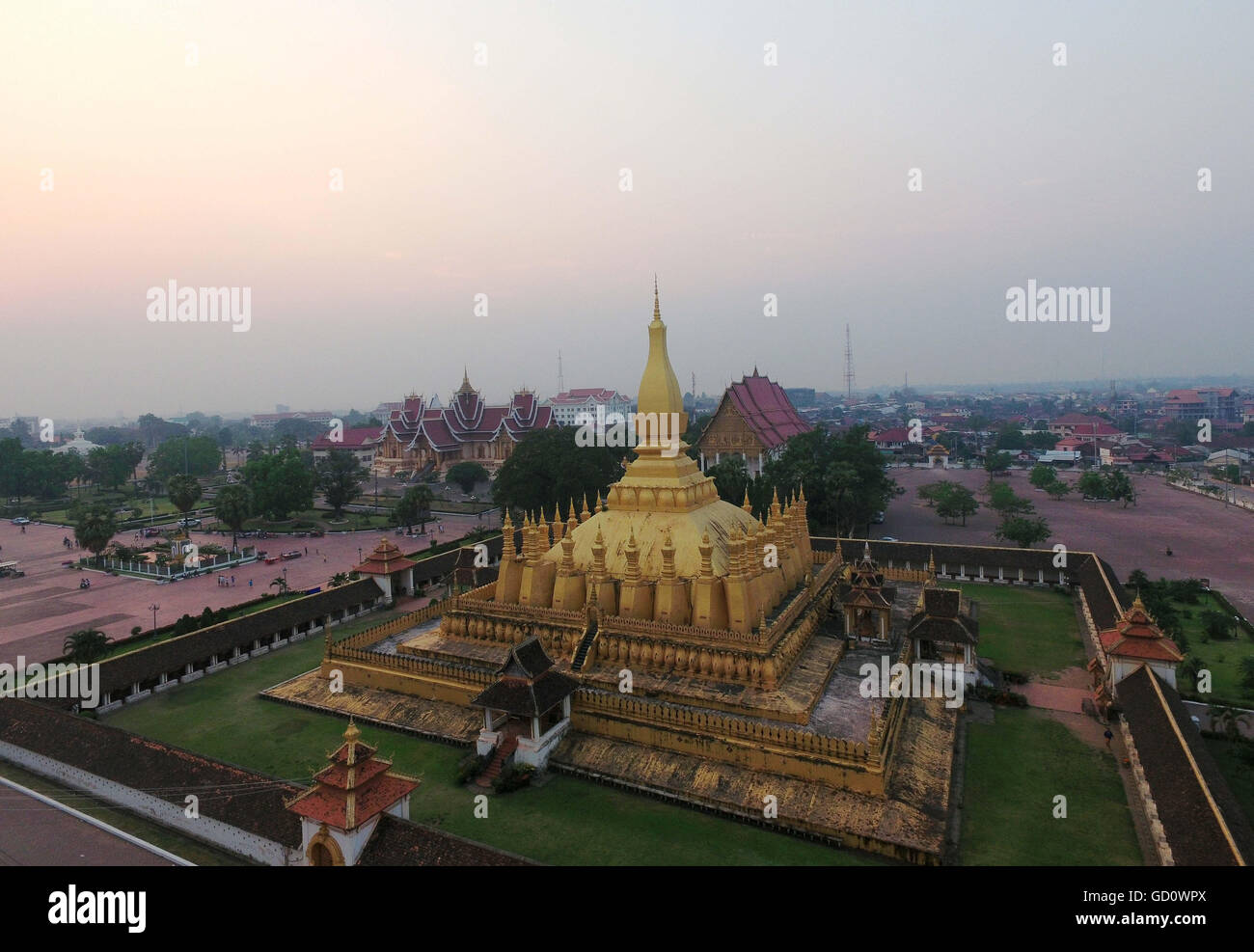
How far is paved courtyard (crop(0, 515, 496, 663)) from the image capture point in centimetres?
3142

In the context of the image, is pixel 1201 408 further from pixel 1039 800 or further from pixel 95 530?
pixel 95 530

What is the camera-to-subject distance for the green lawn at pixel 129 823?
1462 centimetres

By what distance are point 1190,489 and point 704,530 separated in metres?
70.1

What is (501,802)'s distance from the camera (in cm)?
1627

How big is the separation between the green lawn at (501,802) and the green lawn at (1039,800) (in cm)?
311

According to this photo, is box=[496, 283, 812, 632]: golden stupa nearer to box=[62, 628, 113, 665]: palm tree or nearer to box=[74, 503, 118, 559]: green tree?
box=[62, 628, 113, 665]: palm tree

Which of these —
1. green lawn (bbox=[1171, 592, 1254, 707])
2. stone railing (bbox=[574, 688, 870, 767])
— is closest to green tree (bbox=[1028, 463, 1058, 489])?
green lawn (bbox=[1171, 592, 1254, 707])

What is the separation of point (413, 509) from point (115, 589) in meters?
19.7

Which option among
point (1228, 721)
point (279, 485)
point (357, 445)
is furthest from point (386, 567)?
point (357, 445)

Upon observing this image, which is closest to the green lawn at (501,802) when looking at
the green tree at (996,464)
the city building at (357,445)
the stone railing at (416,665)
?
the stone railing at (416,665)

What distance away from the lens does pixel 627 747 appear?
1784 cm

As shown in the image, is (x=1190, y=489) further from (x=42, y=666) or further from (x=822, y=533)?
(x=42, y=666)

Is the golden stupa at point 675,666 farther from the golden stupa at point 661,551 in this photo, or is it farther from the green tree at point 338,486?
the green tree at point 338,486
